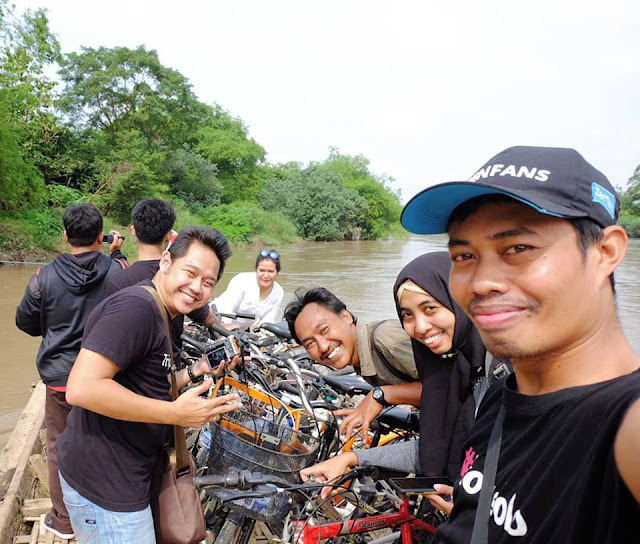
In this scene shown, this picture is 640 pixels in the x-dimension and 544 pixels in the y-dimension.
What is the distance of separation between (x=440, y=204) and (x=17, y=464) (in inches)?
144

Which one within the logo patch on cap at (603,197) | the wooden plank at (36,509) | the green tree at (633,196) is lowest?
the wooden plank at (36,509)

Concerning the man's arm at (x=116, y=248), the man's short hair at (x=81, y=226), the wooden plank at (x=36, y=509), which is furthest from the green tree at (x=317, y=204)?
the wooden plank at (x=36, y=509)

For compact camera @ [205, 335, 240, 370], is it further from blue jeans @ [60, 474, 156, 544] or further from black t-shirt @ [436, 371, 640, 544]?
black t-shirt @ [436, 371, 640, 544]

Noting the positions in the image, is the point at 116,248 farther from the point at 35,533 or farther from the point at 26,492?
the point at 35,533

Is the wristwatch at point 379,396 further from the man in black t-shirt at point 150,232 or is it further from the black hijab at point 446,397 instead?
the man in black t-shirt at point 150,232

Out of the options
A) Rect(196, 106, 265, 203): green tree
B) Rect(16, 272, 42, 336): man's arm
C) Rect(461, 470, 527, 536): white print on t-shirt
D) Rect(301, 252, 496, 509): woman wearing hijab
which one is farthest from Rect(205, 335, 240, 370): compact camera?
Rect(196, 106, 265, 203): green tree

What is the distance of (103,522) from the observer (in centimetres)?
177

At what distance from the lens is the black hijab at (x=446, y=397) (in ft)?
7.30

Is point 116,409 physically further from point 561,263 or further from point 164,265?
point 561,263

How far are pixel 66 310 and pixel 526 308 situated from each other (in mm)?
2873

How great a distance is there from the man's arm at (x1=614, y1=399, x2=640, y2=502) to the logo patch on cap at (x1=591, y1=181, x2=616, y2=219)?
1.24 feet

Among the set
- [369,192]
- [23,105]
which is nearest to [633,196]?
[369,192]

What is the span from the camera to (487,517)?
Result: 99cm

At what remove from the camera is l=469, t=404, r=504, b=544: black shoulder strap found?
982mm
